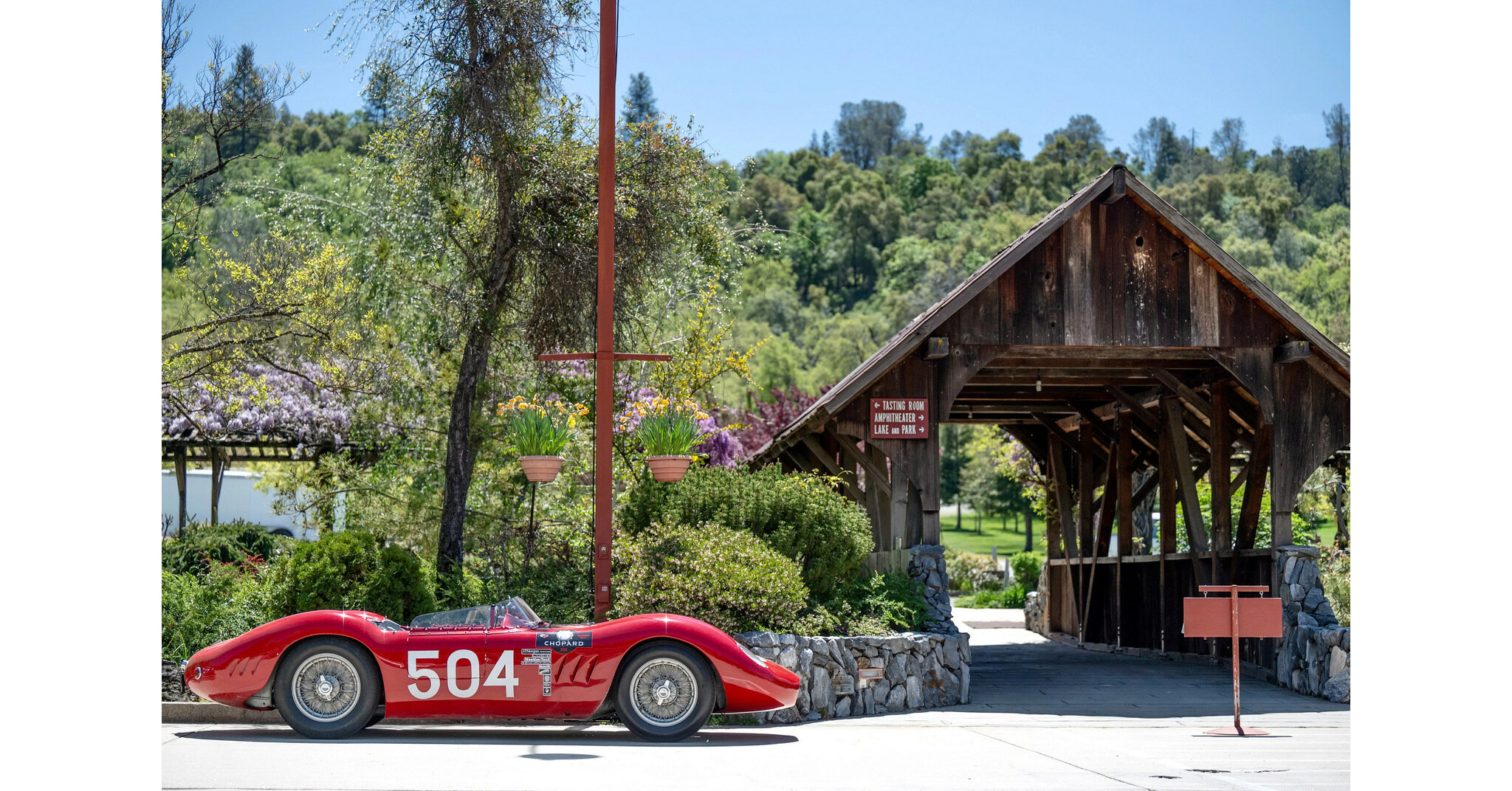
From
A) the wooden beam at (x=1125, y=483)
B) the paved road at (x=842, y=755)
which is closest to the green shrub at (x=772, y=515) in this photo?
the paved road at (x=842, y=755)

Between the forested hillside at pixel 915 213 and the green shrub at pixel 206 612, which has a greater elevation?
the forested hillside at pixel 915 213

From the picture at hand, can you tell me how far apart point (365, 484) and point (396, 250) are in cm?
472

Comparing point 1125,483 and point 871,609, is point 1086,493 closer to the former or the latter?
point 1125,483

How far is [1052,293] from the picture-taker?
13.3m

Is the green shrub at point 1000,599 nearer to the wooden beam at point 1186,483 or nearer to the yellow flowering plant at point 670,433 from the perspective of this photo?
the wooden beam at point 1186,483

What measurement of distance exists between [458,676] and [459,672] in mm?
25

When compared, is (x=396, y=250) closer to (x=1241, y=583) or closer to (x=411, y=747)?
(x=411, y=747)

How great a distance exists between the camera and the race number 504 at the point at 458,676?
8.27 meters

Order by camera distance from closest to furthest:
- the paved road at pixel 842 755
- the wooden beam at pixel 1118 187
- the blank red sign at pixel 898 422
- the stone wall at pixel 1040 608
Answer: the paved road at pixel 842 755 < the wooden beam at pixel 1118 187 < the blank red sign at pixel 898 422 < the stone wall at pixel 1040 608

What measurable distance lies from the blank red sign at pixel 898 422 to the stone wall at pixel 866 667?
2.35 meters

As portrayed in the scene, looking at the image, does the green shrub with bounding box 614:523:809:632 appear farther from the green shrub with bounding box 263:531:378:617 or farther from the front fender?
the front fender

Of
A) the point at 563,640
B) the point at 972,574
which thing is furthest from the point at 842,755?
the point at 972,574

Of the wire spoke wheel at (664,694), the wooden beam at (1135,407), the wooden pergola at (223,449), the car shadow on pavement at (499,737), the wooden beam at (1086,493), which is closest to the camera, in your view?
the car shadow on pavement at (499,737)
